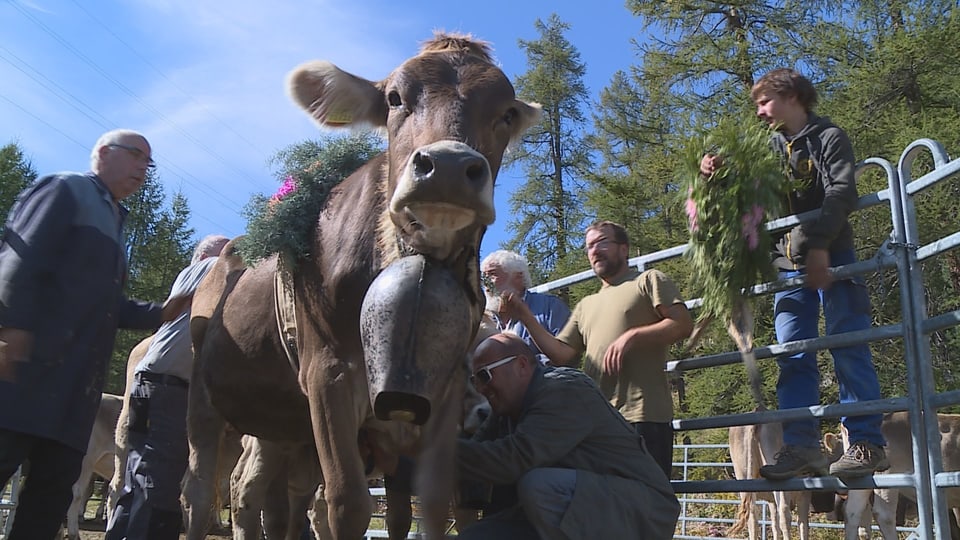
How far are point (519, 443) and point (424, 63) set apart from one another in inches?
64.6

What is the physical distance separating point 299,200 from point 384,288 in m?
1.63

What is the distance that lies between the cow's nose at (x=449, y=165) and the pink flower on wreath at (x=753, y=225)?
2018 mm

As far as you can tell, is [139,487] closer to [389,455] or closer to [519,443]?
[389,455]

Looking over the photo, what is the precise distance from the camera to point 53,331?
3.83m

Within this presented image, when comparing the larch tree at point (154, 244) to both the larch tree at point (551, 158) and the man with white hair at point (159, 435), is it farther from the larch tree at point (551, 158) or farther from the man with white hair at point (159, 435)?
the man with white hair at point (159, 435)

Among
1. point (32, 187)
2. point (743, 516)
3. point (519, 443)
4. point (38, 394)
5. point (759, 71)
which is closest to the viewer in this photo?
point (519, 443)

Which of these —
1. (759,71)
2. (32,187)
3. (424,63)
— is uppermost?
(759,71)

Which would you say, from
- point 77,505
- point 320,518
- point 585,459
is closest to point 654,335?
point 585,459

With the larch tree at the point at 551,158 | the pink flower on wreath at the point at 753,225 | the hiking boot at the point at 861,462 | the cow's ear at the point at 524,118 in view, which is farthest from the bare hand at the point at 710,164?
the larch tree at the point at 551,158

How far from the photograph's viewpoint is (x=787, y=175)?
14.9 ft

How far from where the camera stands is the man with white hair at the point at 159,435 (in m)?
5.75

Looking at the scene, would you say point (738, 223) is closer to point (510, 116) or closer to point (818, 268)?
point (818, 268)

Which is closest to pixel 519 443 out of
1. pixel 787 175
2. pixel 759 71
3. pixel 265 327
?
pixel 265 327

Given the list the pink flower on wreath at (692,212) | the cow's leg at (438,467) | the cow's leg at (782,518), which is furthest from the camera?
the cow's leg at (782,518)
